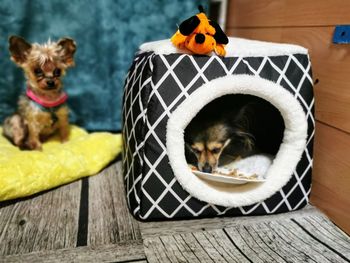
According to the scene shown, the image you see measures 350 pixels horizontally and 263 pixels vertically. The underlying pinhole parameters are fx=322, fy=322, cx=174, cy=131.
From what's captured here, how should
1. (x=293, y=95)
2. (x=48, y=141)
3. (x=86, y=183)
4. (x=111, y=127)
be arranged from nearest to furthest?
(x=293, y=95), (x=86, y=183), (x=48, y=141), (x=111, y=127)

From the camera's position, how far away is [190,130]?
4.85 ft

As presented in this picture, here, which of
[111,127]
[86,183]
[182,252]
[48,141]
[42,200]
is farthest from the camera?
[111,127]

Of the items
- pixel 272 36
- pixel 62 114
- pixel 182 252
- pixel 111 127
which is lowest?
pixel 182 252

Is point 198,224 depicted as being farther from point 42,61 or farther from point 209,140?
point 42,61

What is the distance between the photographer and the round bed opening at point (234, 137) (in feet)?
4.73

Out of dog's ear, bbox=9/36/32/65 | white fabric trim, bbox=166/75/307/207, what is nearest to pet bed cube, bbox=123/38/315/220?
white fabric trim, bbox=166/75/307/207

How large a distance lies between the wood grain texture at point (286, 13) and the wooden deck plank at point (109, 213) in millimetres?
1131

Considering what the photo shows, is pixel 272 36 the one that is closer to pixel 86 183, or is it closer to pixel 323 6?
pixel 323 6

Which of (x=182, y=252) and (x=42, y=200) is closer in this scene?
(x=182, y=252)

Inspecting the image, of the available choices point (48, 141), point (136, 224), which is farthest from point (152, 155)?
point (48, 141)

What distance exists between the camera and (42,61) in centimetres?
168

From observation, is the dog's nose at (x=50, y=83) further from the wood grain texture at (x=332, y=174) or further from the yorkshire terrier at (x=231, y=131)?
the wood grain texture at (x=332, y=174)

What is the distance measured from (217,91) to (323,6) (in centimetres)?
60

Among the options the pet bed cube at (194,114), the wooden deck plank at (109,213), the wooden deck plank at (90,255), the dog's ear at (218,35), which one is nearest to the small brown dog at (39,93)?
the wooden deck plank at (109,213)
